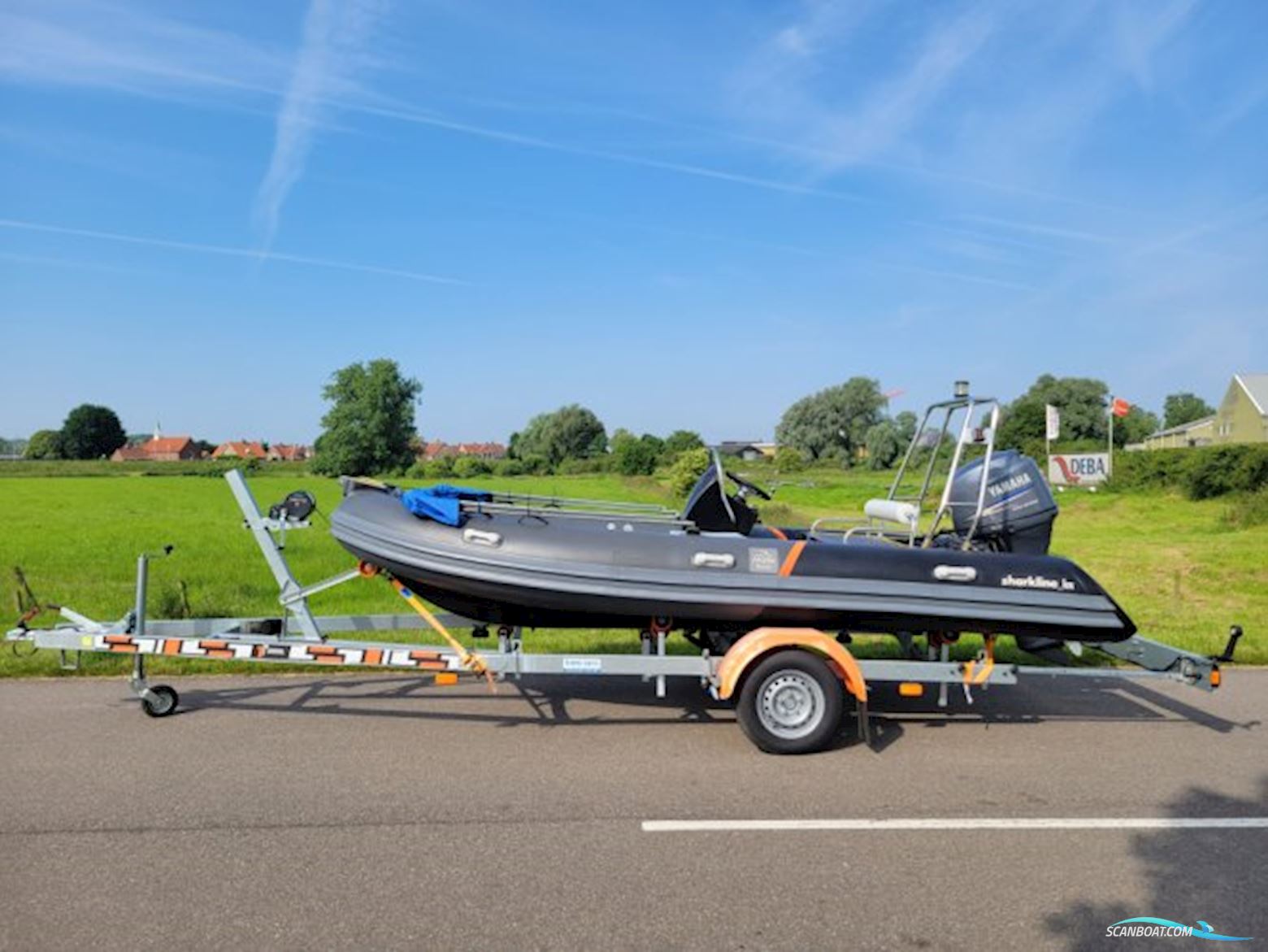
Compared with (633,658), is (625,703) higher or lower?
lower

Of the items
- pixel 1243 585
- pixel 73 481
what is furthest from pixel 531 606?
pixel 73 481

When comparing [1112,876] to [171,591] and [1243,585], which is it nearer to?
[171,591]

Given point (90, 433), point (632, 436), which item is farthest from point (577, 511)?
point (90, 433)

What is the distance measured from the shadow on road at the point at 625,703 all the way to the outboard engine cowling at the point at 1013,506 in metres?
1.26

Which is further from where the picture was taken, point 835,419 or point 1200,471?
point 835,419

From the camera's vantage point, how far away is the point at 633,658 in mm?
5504

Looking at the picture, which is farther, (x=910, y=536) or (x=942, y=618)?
(x=910, y=536)

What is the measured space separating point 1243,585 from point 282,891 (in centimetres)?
1350

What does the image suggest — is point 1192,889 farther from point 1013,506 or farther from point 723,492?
point 723,492

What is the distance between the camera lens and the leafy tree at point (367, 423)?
7625 centimetres

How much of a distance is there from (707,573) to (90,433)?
137983 mm

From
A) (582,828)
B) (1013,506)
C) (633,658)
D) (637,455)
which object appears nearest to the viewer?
(582,828)

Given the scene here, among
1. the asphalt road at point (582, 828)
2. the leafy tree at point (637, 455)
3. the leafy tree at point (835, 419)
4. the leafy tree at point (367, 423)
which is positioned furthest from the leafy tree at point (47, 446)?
the asphalt road at point (582, 828)

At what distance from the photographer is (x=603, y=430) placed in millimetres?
106062
